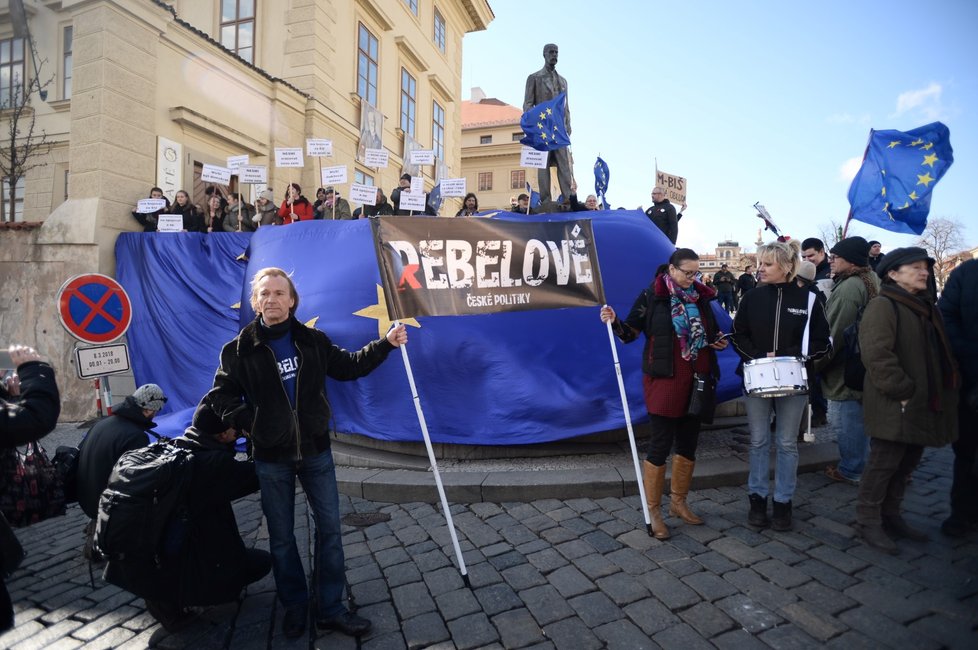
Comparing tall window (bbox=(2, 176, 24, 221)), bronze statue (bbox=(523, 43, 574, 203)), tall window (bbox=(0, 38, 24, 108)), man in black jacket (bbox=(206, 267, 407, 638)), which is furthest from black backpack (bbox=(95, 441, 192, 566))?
tall window (bbox=(0, 38, 24, 108))

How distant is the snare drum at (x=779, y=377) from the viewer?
140 inches

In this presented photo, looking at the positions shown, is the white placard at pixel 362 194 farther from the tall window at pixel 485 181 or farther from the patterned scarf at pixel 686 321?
the tall window at pixel 485 181

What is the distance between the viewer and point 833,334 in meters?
4.59

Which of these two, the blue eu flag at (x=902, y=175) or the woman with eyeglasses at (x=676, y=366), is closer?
the woman with eyeglasses at (x=676, y=366)

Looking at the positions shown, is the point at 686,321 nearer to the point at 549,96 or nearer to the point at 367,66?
the point at 549,96

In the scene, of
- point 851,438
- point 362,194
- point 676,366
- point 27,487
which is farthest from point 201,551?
point 362,194

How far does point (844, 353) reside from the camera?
447cm

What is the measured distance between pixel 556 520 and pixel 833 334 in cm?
275

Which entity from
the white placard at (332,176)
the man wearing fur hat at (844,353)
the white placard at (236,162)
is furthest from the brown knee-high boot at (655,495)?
the white placard at (236,162)

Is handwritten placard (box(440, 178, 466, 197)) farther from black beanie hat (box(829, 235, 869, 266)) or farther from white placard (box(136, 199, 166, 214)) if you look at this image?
black beanie hat (box(829, 235, 869, 266))

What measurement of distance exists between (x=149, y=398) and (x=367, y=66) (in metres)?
16.6

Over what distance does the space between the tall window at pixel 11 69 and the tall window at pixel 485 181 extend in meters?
30.5

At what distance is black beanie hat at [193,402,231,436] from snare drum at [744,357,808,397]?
3.20 meters

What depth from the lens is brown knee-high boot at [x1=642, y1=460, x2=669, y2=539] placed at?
3637 mm
